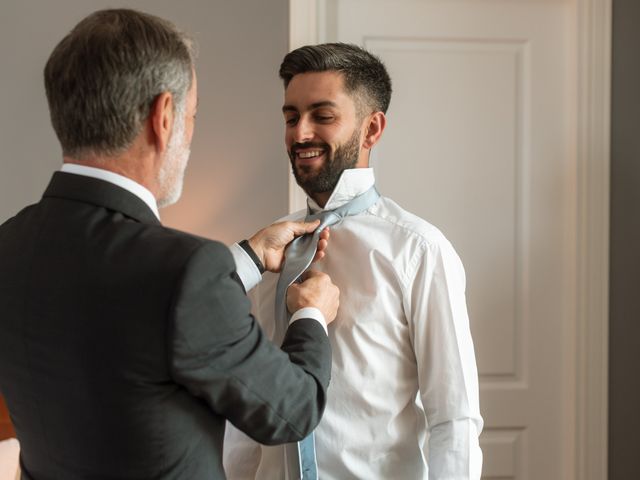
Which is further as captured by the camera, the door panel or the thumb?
the door panel

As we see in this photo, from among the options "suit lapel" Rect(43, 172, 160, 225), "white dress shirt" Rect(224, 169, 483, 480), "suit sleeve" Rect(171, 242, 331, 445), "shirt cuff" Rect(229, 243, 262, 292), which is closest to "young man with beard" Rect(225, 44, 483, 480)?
"white dress shirt" Rect(224, 169, 483, 480)

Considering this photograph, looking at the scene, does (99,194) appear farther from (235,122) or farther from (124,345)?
(235,122)

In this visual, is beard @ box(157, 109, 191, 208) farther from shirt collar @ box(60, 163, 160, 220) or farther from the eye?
the eye

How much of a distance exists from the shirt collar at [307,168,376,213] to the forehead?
5.6 inches

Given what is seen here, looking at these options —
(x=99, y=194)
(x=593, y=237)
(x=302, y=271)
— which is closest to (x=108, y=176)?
(x=99, y=194)

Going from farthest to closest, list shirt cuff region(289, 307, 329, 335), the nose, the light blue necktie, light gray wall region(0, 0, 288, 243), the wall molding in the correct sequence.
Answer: the wall molding, light gray wall region(0, 0, 288, 243), the nose, the light blue necktie, shirt cuff region(289, 307, 329, 335)

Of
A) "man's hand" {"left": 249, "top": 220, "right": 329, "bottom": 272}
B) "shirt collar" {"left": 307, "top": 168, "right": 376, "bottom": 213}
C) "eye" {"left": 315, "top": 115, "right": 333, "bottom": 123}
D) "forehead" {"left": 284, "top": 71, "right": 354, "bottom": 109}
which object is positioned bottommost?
"man's hand" {"left": 249, "top": 220, "right": 329, "bottom": 272}

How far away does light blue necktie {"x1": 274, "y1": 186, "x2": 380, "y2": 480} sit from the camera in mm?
1491

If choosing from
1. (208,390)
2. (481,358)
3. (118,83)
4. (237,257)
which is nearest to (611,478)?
(481,358)

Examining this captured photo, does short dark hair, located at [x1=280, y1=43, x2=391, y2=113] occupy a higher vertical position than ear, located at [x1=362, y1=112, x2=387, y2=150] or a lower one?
higher

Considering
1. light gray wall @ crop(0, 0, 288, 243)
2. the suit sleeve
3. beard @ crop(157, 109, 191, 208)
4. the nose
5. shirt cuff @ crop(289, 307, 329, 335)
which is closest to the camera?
the suit sleeve

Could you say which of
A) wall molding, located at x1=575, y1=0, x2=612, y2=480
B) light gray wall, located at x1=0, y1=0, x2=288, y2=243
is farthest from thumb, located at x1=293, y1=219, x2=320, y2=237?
wall molding, located at x1=575, y1=0, x2=612, y2=480

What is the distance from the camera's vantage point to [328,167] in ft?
5.28

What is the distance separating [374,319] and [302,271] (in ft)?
0.56
